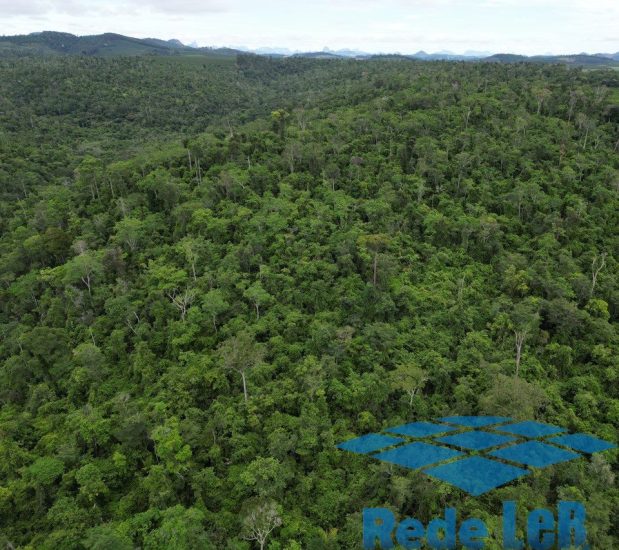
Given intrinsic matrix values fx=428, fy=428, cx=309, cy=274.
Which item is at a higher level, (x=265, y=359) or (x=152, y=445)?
(x=265, y=359)

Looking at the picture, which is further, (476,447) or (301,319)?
(301,319)

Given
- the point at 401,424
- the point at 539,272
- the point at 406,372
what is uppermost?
the point at 539,272

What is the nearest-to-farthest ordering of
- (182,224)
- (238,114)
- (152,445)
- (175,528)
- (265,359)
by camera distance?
(175,528), (152,445), (265,359), (182,224), (238,114)

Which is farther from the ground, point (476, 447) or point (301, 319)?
point (301, 319)

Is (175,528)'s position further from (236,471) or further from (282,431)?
(282,431)

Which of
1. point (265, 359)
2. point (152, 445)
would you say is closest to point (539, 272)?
point (265, 359)
